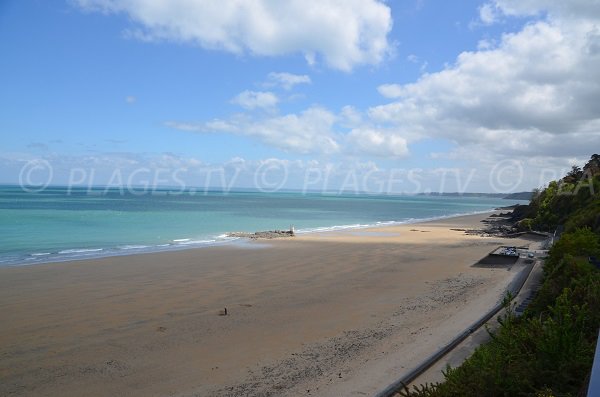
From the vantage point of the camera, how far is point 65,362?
902 cm

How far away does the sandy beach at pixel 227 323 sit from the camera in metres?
8.12

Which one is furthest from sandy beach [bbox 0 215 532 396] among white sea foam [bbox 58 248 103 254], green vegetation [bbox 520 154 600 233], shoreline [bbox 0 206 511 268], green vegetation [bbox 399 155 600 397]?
green vegetation [bbox 520 154 600 233]

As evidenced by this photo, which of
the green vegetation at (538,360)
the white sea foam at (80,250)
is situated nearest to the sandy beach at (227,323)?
the green vegetation at (538,360)

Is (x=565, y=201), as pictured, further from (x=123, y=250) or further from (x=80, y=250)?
(x=80, y=250)

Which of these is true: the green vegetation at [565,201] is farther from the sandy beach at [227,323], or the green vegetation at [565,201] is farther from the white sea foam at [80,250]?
the white sea foam at [80,250]

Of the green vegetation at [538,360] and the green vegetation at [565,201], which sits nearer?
the green vegetation at [538,360]

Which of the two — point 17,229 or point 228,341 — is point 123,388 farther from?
point 17,229

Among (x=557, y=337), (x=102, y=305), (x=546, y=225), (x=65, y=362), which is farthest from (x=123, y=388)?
(x=546, y=225)

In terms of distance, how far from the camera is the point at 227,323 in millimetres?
11617

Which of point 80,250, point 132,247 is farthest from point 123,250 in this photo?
point 80,250

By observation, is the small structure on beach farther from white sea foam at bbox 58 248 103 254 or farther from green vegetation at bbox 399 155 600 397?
white sea foam at bbox 58 248 103 254

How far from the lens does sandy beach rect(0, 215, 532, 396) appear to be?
8117mm

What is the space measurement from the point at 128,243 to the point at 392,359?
25210mm

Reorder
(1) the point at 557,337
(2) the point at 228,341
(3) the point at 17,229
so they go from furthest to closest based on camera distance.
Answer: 1. (3) the point at 17,229
2. (2) the point at 228,341
3. (1) the point at 557,337
